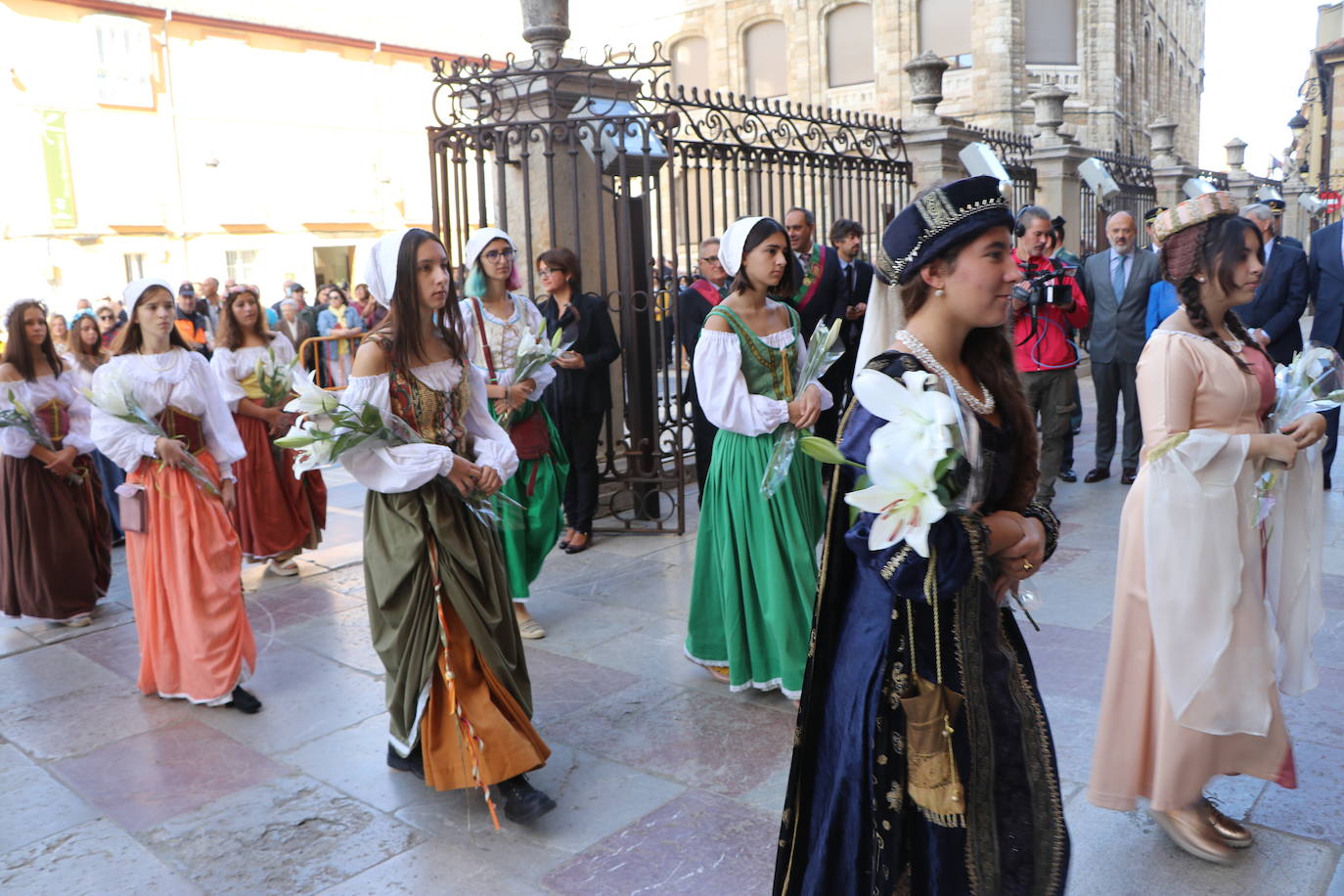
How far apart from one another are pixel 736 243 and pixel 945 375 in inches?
89.5

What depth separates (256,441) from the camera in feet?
21.8

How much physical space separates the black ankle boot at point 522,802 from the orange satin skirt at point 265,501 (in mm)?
3603

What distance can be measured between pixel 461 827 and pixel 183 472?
86.0 inches

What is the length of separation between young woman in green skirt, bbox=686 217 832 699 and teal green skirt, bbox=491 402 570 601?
4.02ft

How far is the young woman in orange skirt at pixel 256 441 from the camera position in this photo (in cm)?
653

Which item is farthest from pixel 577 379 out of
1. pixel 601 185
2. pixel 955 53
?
pixel 955 53

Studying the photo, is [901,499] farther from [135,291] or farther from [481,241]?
[135,291]

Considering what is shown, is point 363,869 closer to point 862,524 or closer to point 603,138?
point 862,524

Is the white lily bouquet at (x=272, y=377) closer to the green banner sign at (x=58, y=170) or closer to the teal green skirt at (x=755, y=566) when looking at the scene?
the teal green skirt at (x=755, y=566)

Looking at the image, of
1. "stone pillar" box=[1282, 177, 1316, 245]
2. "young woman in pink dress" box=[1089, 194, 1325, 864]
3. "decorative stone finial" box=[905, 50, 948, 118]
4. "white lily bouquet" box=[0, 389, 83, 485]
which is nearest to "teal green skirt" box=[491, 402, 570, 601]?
"white lily bouquet" box=[0, 389, 83, 485]

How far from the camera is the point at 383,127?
29234 millimetres

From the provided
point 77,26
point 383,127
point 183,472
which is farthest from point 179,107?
point 183,472

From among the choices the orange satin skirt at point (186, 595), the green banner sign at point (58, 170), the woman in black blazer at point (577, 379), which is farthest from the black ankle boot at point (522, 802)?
the green banner sign at point (58, 170)

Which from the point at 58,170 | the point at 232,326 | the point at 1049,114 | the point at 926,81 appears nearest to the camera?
the point at 232,326
